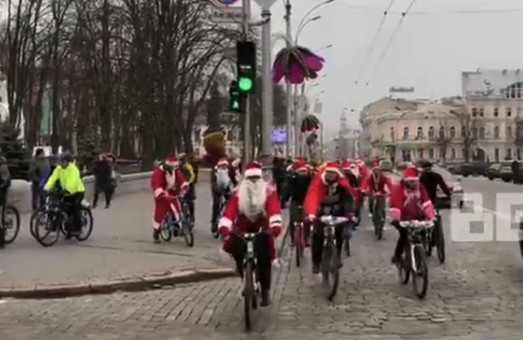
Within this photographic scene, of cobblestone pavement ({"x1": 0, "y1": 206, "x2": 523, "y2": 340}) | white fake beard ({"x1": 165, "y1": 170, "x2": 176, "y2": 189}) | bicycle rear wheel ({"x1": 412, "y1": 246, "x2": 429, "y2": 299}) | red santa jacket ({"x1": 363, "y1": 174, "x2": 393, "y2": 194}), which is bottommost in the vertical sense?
cobblestone pavement ({"x1": 0, "y1": 206, "x2": 523, "y2": 340})

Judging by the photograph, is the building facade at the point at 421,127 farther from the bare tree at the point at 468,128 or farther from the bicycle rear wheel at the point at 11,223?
the bicycle rear wheel at the point at 11,223

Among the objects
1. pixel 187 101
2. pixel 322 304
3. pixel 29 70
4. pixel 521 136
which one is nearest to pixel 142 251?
pixel 322 304

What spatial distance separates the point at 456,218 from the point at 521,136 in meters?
102

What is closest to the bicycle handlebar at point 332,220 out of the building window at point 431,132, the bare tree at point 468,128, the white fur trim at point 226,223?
the white fur trim at point 226,223

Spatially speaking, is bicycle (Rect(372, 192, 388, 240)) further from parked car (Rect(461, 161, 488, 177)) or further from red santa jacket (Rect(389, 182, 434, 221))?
parked car (Rect(461, 161, 488, 177))

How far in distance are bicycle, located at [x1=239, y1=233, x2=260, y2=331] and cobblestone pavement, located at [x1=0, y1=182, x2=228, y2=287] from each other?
12.0 feet

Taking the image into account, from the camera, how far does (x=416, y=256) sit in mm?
11336

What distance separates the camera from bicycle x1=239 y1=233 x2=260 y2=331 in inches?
362

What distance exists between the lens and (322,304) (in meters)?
10.8

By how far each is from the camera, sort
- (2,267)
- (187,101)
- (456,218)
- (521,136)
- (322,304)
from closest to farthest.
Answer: (322,304) < (2,267) < (456,218) < (187,101) < (521,136)

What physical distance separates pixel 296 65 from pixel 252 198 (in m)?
9.73

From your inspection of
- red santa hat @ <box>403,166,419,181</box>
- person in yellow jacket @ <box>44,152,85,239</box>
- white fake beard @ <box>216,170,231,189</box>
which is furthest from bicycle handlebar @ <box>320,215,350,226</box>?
white fake beard @ <box>216,170,231,189</box>

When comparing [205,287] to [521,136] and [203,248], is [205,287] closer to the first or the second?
[203,248]

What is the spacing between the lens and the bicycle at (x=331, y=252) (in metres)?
11.2
